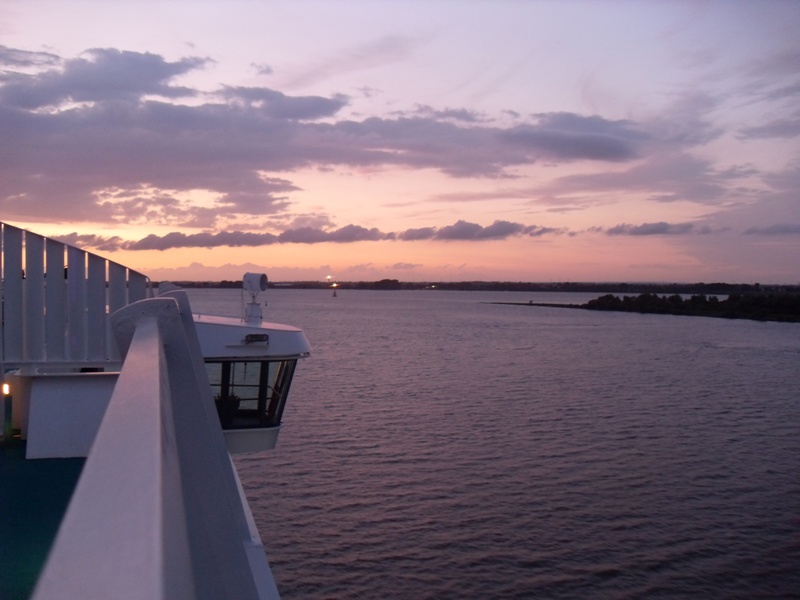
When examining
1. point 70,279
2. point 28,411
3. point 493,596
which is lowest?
point 493,596

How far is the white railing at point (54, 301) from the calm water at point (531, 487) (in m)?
11.8

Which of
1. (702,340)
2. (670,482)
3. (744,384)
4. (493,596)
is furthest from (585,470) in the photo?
(702,340)

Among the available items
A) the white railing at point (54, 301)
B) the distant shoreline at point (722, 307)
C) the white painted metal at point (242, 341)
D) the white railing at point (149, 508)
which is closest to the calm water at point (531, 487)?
the white painted metal at point (242, 341)

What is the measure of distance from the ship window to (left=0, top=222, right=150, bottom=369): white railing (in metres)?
7.34

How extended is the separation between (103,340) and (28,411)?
1028mm

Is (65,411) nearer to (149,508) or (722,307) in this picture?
(149,508)

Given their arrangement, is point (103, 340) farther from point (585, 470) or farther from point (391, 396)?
point (391, 396)

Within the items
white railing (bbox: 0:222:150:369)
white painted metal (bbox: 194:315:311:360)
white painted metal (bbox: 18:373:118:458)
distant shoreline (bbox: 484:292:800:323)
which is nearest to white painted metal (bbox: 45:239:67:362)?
white railing (bbox: 0:222:150:369)

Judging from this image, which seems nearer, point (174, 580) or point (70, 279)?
point (174, 580)

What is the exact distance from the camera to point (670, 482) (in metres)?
26.2

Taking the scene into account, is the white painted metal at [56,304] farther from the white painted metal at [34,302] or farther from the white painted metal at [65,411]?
the white painted metal at [65,411]

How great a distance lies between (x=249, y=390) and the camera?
49.6 feet

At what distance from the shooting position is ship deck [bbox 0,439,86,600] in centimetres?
473

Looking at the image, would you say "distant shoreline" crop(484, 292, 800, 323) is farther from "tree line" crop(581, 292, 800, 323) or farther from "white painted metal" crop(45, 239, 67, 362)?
"white painted metal" crop(45, 239, 67, 362)
